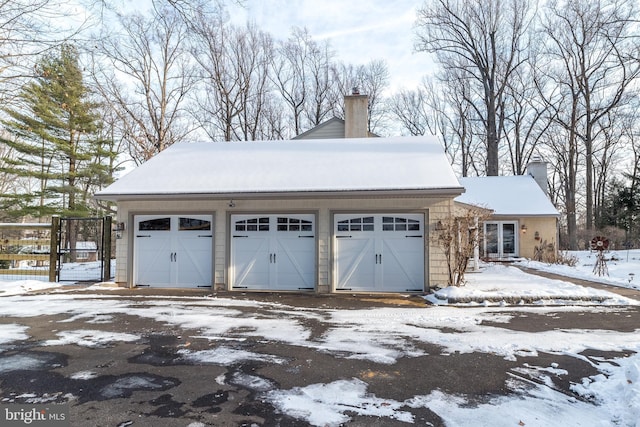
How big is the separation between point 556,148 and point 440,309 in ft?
95.4

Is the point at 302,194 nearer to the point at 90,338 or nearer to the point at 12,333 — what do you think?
the point at 90,338

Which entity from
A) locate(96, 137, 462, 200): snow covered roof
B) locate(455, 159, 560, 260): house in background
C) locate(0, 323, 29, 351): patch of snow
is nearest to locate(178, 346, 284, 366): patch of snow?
locate(0, 323, 29, 351): patch of snow

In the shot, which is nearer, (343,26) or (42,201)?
(343,26)

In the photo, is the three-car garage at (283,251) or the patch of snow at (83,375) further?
the three-car garage at (283,251)

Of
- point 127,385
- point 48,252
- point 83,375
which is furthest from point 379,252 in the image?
point 48,252

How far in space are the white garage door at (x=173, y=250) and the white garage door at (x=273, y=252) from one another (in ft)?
2.69

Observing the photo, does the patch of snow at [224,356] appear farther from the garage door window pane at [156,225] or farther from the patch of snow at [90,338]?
the garage door window pane at [156,225]

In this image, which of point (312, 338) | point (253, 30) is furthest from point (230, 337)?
point (253, 30)

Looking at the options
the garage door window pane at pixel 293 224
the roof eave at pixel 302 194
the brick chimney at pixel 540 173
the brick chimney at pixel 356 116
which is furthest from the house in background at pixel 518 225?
the garage door window pane at pixel 293 224

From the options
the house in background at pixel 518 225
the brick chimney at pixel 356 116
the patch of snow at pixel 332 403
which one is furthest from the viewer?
the house in background at pixel 518 225

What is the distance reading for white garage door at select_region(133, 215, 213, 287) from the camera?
10.3m

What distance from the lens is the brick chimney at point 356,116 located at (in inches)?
609

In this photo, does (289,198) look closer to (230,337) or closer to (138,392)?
(230,337)

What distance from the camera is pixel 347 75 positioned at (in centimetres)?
2978
